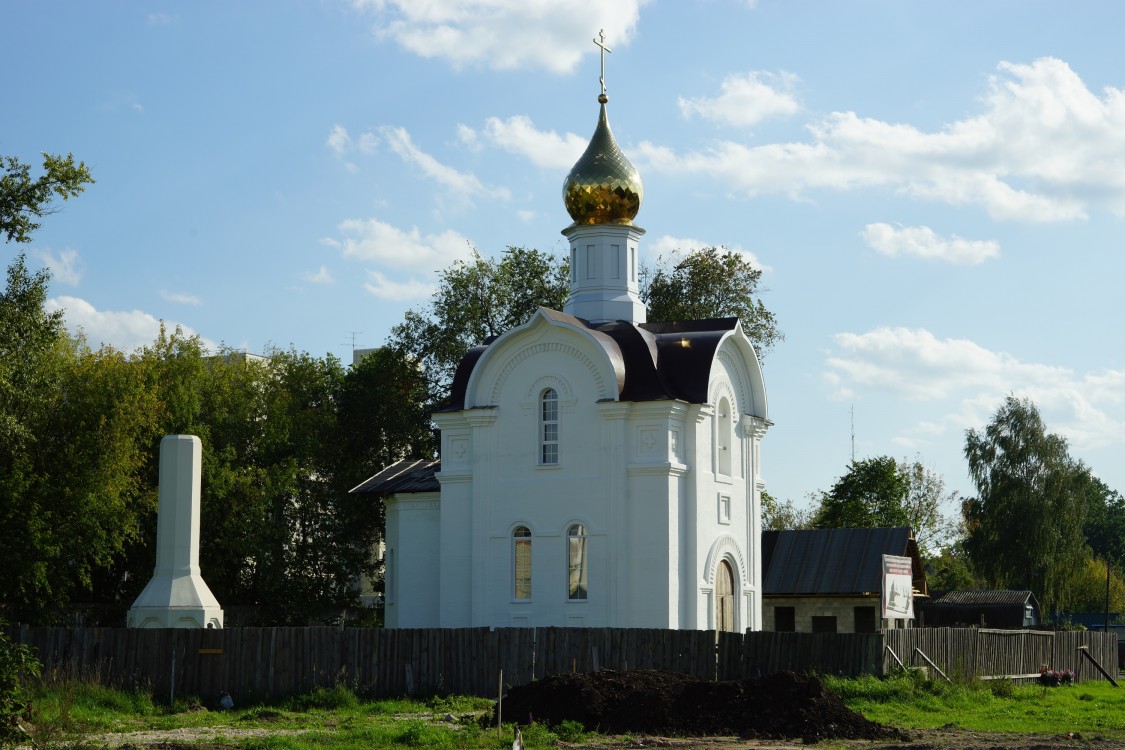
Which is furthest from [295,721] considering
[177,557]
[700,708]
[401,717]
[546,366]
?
[546,366]

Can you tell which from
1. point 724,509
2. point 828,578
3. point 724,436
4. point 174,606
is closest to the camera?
point 174,606

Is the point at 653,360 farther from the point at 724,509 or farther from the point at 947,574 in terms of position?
the point at 947,574

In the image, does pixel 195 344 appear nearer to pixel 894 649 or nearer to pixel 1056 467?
pixel 894 649

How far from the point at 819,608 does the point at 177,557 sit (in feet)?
54.5

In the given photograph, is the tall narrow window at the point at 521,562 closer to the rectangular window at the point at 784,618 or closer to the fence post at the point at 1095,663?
the rectangular window at the point at 784,618

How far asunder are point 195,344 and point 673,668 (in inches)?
796

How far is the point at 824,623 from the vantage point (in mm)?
35500

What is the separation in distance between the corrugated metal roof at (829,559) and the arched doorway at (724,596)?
20.4ft

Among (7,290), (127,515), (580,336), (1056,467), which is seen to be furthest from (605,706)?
(1056,467)

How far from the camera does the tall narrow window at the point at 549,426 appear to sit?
28453 mm

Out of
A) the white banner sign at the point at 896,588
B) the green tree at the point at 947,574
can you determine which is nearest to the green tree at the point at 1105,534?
the green tree at the point at 947,574

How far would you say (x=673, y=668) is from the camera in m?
22.5

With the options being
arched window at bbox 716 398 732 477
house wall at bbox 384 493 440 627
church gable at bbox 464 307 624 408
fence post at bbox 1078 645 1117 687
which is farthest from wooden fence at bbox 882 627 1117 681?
house wall at bbox 384 493 440 627

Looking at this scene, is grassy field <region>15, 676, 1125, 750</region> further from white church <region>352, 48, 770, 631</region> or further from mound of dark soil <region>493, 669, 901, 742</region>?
white church <region>352, 48, 770, 631</region>
